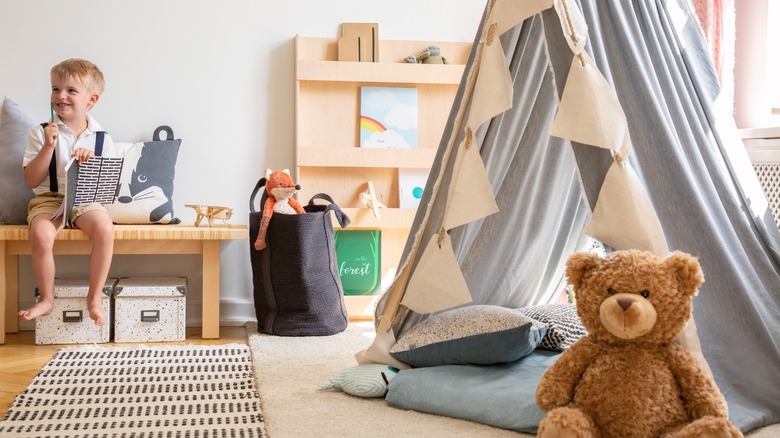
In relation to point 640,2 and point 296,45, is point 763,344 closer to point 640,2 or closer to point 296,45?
point 640,2

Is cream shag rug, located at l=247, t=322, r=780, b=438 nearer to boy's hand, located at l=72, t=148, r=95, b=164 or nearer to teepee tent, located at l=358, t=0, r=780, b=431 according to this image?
teepee tent, located at l=358, t=0, r=780, b=431

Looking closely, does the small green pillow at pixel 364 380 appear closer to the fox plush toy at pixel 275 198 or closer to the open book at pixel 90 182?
the fox plush toy at pixel 275 198

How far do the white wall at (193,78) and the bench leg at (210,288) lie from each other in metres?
0.40

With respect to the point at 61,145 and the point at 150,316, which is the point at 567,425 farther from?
the point at 61,145

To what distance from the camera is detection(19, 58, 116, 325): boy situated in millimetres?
3158

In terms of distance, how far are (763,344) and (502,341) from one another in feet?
2.29

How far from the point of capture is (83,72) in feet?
11.1

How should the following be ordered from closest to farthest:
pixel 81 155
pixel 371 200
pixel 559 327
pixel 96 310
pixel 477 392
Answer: pixel 477 392 → pixel 559 327 → pixel 96 310 → pixel 81 155 → pixel 371 200

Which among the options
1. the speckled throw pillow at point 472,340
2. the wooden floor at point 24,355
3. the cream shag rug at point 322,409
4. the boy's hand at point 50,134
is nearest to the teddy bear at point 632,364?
the cream shag rug at point 322,409

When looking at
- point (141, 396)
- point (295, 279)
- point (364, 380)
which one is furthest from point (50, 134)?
point (364, 380)

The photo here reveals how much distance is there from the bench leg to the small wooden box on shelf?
610mm

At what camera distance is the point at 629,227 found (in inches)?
75.2

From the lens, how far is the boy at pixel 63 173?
10.4ft

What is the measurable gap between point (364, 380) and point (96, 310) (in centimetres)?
136
